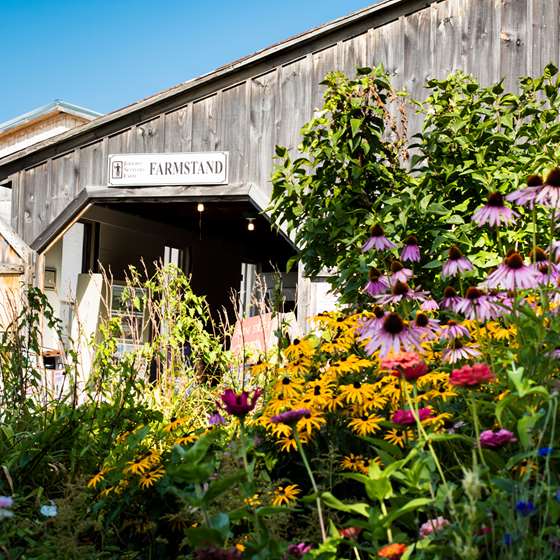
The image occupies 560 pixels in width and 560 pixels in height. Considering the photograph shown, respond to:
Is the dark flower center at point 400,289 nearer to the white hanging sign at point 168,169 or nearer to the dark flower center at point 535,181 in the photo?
the dark flower center at point 535,181

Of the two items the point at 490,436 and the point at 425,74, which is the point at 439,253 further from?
the point at 425,74

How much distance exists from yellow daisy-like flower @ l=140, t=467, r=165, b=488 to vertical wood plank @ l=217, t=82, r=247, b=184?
17.8ft

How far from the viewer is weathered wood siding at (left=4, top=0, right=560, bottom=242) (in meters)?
7.10

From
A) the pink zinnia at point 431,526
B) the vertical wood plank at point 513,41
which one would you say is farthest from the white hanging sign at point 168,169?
the pink zinnia at point 431,526

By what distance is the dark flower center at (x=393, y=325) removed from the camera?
207 cm

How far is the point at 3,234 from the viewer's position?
8.70 meters

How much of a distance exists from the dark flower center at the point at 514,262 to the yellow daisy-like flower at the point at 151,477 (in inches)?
45.8

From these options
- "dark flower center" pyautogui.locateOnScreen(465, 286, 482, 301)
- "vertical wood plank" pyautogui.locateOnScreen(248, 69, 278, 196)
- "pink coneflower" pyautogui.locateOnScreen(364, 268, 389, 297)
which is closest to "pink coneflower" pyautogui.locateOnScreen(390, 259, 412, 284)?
"pink coneflower" pyautogui.locateOnScreen(364, 268, 389, 297)

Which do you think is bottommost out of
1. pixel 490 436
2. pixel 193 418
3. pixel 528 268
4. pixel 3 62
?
pixel 193 418

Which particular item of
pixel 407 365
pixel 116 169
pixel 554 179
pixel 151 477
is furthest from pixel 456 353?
pixel 116 169

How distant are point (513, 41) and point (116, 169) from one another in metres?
3.79

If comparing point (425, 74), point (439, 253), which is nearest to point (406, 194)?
point (439, 253)

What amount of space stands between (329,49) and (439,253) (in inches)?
167

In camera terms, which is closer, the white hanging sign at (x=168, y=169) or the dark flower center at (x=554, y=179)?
the dark flower center at (x=554, y=179)
